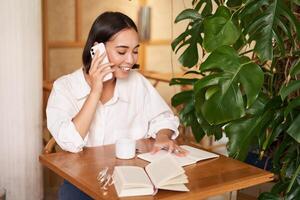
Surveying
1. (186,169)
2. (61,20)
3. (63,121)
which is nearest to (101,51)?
(63,121)

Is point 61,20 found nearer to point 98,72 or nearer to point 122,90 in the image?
point 122,90

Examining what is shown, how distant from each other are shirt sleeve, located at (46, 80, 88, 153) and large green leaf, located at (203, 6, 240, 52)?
0.64 meters

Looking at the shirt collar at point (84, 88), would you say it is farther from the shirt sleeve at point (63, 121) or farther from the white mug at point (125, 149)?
the white mug at point (125, 149)

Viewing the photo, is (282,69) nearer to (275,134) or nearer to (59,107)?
(275,134)

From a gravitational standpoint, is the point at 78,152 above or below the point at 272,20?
below

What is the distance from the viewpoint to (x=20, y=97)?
2.60m

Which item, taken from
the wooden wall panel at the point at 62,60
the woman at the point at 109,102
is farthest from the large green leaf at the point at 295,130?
the wooden wall panel at the point at 62,60

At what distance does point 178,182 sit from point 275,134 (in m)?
0.50

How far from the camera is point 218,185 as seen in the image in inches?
56.3

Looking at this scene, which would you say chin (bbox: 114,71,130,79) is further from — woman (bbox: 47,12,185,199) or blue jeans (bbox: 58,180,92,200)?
blue jeans (bbox: 58,180,92,200)

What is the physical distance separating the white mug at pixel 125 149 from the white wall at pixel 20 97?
115cm

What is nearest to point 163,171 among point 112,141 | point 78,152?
point 78,152

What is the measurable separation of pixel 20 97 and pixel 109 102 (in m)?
0.81

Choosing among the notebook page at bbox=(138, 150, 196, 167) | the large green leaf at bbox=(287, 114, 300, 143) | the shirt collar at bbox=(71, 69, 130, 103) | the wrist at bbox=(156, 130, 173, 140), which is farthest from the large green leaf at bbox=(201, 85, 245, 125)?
the shirt collar at bbox=(71, 69, 130, 103)
